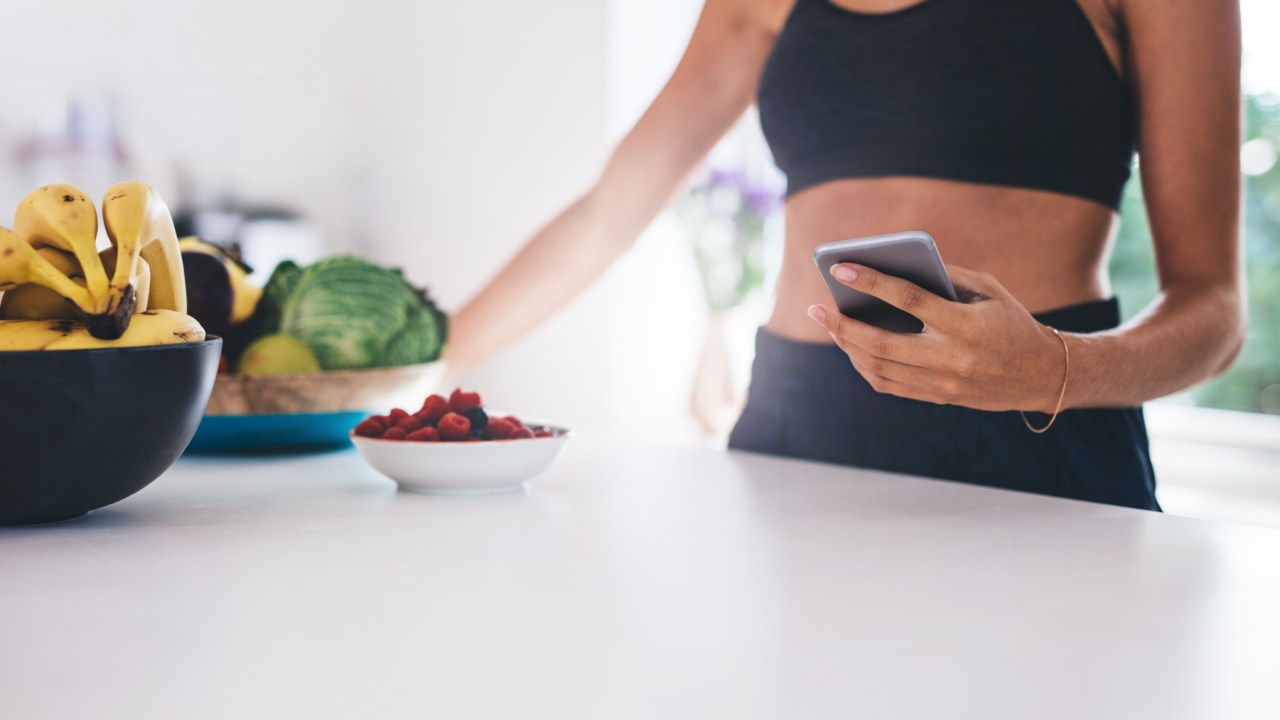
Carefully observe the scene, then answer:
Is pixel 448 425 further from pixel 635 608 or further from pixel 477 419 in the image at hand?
pixel 635 608

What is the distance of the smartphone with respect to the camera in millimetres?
719

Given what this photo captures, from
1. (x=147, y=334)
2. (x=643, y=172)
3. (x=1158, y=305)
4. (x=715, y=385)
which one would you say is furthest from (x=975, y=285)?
(x=715, y=385)

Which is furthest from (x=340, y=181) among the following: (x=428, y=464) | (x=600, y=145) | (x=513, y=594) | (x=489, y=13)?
(x=513, y=594)

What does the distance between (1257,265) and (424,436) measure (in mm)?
1928

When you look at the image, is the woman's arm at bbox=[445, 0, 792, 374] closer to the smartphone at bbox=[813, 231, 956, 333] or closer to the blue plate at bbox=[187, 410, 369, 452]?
the blue plate at bbox=[187, 410, 369, 452]

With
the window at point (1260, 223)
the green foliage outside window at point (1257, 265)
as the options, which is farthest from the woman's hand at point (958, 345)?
the window at point (1260, 223)

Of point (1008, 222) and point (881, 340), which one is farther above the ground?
point (1008, 222)

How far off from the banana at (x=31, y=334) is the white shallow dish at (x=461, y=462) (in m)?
0.25

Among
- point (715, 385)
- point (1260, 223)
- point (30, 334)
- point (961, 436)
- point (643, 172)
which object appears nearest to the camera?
point (30, 334)

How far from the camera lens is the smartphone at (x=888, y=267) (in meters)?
0.72

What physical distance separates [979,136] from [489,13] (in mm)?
1842

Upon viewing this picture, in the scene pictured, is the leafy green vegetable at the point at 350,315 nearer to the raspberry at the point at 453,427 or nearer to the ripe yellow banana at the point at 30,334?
the raspberry at the point at 453,427

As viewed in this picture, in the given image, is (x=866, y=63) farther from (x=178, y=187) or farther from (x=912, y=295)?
(x=178, y=187)

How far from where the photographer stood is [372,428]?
0.90 metres
